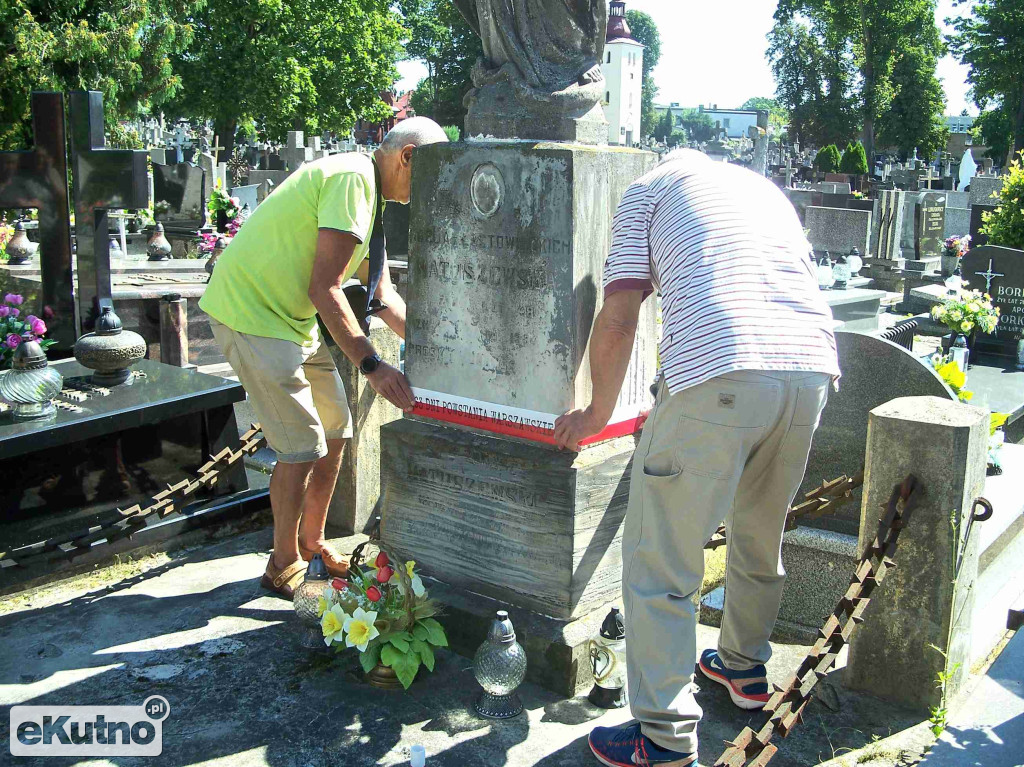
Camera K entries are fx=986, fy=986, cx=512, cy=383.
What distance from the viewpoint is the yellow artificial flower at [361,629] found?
10.4ft

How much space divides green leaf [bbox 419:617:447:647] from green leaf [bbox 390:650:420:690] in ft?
0.29

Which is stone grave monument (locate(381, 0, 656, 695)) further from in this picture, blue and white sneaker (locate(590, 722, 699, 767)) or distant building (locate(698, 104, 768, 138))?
distant building (locate(698, 104, 768, 138))

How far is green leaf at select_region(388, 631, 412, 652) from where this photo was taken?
3205 millimetres

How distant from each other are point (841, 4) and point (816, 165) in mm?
12851

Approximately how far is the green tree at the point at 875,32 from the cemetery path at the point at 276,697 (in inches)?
2065

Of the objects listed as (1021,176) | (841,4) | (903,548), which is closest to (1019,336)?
(1021,176)

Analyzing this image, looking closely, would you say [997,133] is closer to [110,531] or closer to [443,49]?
[443,49]

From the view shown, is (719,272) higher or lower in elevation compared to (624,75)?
lower

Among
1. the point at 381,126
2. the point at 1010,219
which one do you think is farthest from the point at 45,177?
the point at 381,126

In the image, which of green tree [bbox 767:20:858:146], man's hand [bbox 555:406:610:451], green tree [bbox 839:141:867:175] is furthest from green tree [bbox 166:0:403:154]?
man's hand [bbox 555:406:610:451]

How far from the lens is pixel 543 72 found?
139 inches

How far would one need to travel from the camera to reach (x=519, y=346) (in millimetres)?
3422

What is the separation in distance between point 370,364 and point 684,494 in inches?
57.4

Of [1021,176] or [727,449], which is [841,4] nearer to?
[1021,176]
